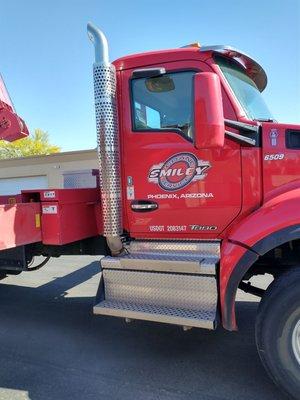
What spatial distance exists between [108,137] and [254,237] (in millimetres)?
1493

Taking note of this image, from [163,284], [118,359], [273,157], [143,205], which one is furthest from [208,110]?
[118,359]

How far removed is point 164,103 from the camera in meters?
3.35

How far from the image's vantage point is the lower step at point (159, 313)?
2.98m

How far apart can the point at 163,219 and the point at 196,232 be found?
1.03 ft

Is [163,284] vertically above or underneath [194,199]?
underneath

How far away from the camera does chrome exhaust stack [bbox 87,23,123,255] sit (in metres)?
3.35

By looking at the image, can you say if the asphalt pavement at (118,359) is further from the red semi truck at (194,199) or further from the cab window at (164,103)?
the cab window at (164,103)

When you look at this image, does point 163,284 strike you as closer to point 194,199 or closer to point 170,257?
point 170,257

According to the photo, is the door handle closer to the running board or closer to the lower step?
the running board

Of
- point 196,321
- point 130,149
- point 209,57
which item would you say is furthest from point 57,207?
point 209,57

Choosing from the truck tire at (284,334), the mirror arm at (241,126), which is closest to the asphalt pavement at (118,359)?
the truck tire at (284,334)

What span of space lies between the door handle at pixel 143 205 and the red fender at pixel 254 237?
29.0 inches

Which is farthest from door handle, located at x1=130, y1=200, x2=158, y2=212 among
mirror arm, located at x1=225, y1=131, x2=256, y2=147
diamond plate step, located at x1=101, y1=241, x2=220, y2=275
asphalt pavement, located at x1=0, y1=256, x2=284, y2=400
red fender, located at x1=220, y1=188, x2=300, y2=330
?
asphalt pavement, located at x1=0, y1=256, x2=284, y2=400

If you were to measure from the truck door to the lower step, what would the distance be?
0.64m
